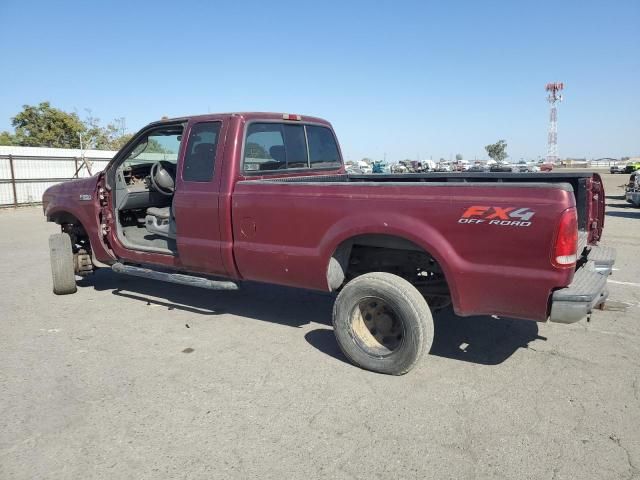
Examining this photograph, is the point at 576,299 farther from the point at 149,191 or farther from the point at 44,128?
the point at 44,128

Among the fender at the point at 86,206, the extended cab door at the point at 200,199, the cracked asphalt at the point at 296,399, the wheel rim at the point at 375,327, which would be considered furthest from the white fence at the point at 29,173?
the wheel rim at the point at 375,327

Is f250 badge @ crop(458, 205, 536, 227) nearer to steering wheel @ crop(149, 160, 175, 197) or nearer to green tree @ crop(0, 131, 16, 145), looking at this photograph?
steering wheel @ crop(149, 160, 175, 197)

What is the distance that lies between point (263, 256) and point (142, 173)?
10.6 feet

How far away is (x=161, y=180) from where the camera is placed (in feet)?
18.3

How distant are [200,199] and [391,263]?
1.86m

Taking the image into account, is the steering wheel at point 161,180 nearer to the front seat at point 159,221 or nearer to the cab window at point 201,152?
the front seat at point 159,221

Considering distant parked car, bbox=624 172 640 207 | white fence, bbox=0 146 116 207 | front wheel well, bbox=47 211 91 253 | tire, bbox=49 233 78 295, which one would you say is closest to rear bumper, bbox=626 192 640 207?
distant parked car, bbox=624 172 640 207

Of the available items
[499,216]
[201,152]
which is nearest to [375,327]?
[499,216]

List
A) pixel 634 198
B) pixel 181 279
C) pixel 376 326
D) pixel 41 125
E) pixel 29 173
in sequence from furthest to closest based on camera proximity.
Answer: pixel 41 125 < pixel 29 173 < pixel 634 198 < pixel 181 279 < pixel 376 326

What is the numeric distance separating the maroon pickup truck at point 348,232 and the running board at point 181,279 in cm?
1

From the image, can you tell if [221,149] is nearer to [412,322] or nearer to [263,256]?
[263,256]

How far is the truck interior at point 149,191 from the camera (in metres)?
5.31

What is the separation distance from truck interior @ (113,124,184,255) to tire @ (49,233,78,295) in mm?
703

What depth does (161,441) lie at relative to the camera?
9.01 feet
